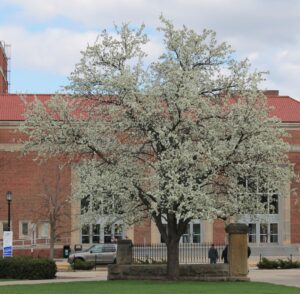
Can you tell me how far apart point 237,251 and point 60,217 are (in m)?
28.7

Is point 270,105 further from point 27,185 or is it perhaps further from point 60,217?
point 27,185

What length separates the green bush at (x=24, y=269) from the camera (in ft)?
101

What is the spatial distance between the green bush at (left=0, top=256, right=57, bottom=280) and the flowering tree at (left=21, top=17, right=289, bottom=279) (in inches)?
148

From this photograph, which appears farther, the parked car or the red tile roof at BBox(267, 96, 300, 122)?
the red tile roof at BBox(267, 96, 300, 122)

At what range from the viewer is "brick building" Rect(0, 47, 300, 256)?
55438 millimetres

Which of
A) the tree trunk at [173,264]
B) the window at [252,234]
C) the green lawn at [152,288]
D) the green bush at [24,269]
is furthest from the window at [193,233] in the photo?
the green lawn at [152,288]

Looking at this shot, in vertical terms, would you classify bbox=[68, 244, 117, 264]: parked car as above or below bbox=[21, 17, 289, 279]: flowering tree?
below

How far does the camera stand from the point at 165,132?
90.6 feet

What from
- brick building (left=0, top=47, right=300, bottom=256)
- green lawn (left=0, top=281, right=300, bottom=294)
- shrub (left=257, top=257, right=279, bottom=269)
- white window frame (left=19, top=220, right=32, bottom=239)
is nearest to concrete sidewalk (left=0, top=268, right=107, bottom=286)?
green lawn (left=0, top=281, right=300, bottom=294)

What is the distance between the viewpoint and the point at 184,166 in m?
26.9

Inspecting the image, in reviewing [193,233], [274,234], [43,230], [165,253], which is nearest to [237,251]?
[165,253]

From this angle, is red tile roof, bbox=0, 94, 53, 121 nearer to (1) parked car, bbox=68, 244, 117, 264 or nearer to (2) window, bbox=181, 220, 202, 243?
(1) parked car, bbox=68, 244, 117, 264

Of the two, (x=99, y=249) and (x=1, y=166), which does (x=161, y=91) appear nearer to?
(x=99, y=249)

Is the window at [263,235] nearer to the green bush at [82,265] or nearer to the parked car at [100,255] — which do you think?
the parked car at [100,255]
